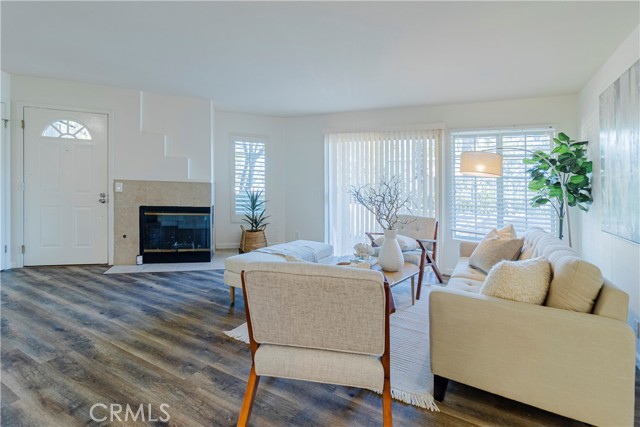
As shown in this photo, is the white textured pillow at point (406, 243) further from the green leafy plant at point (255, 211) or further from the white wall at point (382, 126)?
the green leafy plant at point (255, 211)

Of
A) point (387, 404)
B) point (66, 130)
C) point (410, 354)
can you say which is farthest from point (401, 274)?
point (66, 130)

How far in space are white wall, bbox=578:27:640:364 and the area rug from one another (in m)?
1.57

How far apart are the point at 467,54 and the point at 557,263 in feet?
7.40

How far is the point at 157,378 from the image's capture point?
1992 millimetres

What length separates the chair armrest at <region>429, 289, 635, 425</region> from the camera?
1432mm

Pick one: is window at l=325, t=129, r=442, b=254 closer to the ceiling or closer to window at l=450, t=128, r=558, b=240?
window at l=450, t=128, r=558, b=240

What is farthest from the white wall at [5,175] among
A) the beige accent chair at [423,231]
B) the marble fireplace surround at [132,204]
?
the beige accent chair at [423,231]

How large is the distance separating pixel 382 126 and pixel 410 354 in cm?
382

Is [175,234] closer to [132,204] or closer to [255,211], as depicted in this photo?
[132,204]

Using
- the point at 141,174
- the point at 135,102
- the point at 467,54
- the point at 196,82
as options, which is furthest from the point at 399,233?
the point at 135,102

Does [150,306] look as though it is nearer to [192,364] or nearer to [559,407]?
[192,364]

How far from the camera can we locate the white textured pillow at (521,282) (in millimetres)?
1667

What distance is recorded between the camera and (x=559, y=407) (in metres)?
1.53

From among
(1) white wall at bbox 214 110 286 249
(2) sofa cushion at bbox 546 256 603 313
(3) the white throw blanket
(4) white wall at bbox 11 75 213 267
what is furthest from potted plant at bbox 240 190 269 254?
(2) sofa cushion at bbox 546 256 603 313
